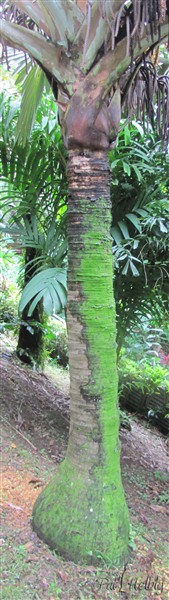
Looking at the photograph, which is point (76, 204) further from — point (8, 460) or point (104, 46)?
point (8, 460)

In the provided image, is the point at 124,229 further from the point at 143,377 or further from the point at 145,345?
the point at 143,377

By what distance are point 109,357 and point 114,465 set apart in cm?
45

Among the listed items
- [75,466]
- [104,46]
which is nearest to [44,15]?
[104,46]

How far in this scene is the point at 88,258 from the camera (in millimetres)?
1777

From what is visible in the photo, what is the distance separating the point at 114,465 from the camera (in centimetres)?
185

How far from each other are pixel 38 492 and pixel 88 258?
1242 millimetres

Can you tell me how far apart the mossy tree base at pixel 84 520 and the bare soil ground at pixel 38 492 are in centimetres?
4

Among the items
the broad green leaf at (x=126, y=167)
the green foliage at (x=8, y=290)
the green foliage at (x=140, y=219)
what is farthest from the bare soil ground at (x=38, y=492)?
the broad green leaf at (x=126, y=167)

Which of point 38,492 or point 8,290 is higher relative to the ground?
point 8,290

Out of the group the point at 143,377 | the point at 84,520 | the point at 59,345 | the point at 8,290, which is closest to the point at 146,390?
the point at 143,377

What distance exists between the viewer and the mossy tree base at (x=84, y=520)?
1733mm

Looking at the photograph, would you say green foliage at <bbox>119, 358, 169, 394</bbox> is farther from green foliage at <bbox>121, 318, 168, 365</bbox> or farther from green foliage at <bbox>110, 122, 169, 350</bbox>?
green foliage at <bbox>110, 122, 169, 350</bbox>

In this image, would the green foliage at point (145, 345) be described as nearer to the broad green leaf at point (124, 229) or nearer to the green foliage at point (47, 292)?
the broad green leaf at point (124, 229)

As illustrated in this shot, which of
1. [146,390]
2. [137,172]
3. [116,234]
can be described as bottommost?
[146,390]
